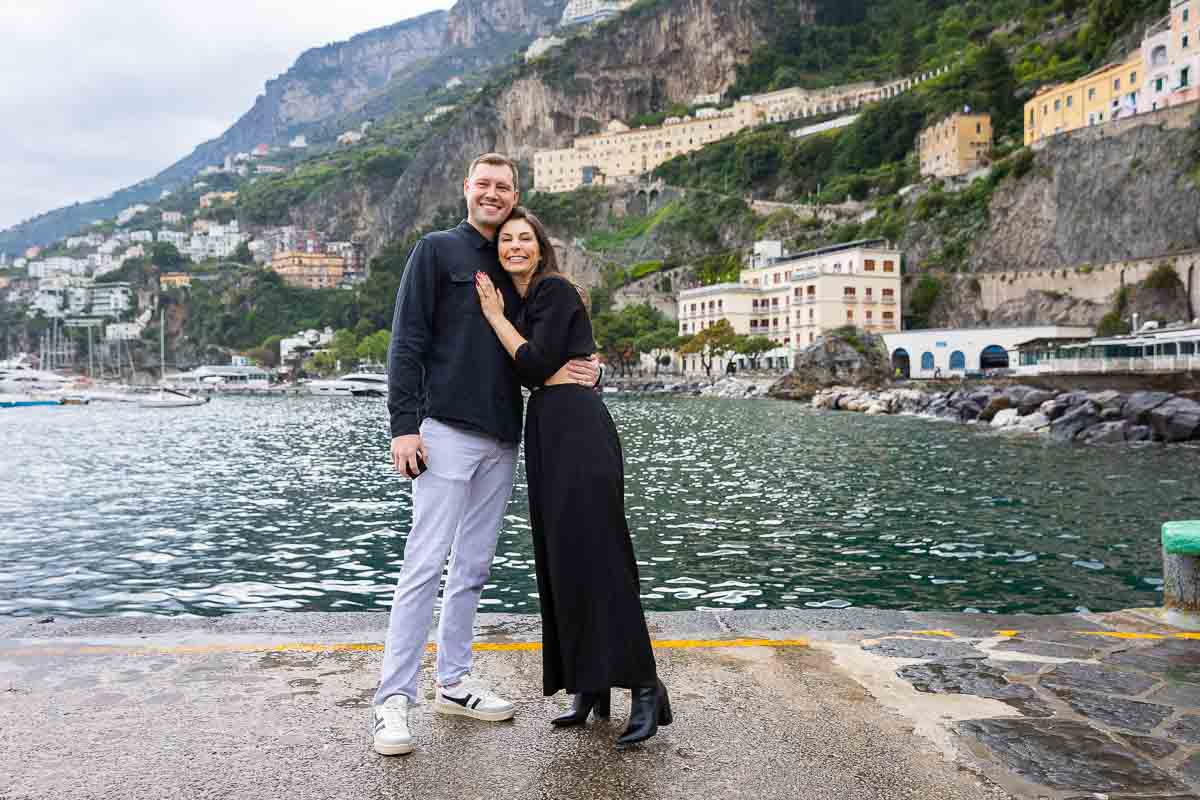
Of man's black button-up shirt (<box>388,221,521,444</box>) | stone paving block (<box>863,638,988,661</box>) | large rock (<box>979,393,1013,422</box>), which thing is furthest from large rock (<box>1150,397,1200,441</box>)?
man's black button-up shirt (<box>388,221,521,444</box>)

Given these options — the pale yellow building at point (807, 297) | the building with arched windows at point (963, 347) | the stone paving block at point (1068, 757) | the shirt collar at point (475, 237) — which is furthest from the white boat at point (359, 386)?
the stone paving block at point (1068, 757)

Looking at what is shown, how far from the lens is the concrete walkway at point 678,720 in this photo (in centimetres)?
299

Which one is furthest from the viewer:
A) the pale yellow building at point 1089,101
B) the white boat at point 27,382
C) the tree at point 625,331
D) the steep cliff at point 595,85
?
the steep cliff at point 595,85

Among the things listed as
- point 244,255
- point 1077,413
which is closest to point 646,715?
point 1077,413

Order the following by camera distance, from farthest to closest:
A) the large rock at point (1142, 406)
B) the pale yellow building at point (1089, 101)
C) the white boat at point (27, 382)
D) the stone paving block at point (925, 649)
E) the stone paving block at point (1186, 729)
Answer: the white boat at point (27, 382), the pale yellow building at point (1089, 101), the large rock at point (1142, 406), the stone paving block at point (925, 649), the stone paving block at point (1186, 729)

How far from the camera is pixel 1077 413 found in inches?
1130

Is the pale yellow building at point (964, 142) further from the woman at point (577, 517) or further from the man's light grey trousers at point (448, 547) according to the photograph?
the man's light grey trousers at point (448, 547)

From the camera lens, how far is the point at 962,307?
70.2 meters

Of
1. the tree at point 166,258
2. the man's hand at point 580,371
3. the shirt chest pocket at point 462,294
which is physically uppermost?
the tree at point 166,258

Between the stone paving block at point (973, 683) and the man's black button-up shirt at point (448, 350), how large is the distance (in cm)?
241

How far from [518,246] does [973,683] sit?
10.0 ft

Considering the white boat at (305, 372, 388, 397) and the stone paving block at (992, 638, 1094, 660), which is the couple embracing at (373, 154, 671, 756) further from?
the white boat at (305, 372, 388, 397)

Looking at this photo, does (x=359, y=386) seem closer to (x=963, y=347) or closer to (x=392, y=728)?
(x=963, y=347)

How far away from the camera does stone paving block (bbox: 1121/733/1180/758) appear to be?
3.19m
